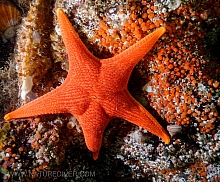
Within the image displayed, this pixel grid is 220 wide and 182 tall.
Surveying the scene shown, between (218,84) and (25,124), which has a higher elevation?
(218,84)

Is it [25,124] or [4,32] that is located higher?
[4,32]

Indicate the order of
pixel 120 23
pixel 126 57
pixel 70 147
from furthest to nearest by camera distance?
1. pixel 70 147
2. pixel 120 23
3. pixel 126 57

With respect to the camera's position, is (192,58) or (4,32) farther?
(4,32)

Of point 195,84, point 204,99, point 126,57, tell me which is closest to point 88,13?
point 126,57

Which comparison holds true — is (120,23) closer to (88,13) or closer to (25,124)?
→ (88,13)

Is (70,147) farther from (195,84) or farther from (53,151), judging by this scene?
(195,84)

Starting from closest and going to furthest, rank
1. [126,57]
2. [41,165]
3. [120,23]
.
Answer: [126,57] → [120,23] → [41,165]

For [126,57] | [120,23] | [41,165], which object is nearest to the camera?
[126,57]

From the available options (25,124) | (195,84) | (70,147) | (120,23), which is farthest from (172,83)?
(25,124)

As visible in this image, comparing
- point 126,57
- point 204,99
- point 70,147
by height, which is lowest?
point 70,147
